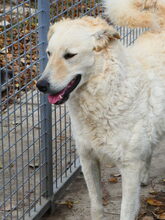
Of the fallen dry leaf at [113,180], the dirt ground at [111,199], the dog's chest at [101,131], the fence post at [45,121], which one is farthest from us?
the fallen dry leaf at [113,180]

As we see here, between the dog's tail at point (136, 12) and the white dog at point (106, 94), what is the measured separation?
0.37m

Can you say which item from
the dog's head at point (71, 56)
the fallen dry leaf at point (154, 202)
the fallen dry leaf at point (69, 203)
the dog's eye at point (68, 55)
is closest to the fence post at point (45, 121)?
the fallen dry leaf at point (69, 203)

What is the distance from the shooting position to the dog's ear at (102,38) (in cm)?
301

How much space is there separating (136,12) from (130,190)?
4.94ft

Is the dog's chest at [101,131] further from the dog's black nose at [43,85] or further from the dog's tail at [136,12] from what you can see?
the dog's tail at [136,12]

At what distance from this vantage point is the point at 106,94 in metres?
3.11

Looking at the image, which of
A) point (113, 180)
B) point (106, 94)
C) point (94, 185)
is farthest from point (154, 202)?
point (106, 94)

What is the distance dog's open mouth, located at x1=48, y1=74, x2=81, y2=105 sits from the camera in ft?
9.84

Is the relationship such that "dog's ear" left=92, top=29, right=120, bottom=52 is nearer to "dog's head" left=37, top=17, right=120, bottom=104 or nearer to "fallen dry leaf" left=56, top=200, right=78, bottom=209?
"dog's head" left=37, top=17, right=120, bottom=104

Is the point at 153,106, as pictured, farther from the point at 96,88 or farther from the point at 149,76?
the point at 96,88

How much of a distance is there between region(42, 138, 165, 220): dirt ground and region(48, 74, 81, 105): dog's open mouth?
1.24 metres

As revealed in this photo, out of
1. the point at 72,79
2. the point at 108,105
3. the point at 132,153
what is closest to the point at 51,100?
the point at 72,79

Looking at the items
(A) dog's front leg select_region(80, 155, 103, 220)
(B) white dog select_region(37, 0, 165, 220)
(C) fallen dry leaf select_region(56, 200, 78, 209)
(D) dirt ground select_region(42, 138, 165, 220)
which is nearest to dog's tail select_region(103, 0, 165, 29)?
(B) white dog select_region(37, 0, 165, 220)

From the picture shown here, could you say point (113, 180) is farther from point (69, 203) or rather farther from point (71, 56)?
point (71, 56)
